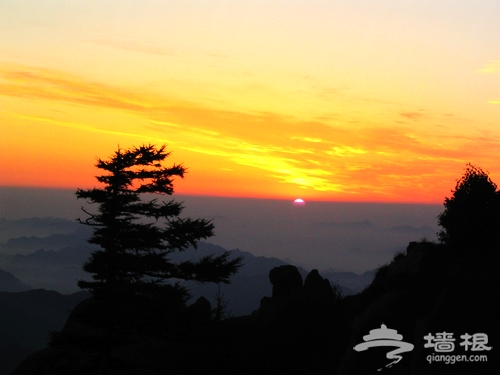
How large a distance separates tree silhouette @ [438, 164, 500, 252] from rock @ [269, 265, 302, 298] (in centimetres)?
1578

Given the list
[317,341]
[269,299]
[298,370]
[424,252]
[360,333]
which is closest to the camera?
[360,333]

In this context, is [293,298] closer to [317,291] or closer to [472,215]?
[317,291]

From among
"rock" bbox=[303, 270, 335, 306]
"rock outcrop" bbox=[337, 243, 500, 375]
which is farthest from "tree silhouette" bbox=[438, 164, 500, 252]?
"rock" bbox=[303, 270, 335, 306]

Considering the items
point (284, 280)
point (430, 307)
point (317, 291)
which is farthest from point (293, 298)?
point (430, 307)

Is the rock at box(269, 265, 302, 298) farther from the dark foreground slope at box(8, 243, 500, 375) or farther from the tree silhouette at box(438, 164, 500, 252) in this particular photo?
the tree silhouette at box(438, 164, 500, 252)

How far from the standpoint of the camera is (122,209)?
37.1m

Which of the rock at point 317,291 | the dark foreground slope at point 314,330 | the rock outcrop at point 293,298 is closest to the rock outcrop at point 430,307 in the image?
the dark foreground slope at point 314,330

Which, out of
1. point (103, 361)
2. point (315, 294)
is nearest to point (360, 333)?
point (315, 294)

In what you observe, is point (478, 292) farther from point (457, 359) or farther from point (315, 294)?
point (315, 294)

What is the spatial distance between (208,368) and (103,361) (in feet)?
23.6

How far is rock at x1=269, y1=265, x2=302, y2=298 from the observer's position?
44.3 m

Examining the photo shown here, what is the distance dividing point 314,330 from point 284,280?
282 inches

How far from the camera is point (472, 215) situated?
29156 mm

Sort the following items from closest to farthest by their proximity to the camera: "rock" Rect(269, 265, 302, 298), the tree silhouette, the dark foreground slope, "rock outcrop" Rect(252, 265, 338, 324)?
1. the dark foreground slope
2. the tree silhouette
3. "rock outcrop" Rect(252, 265, 338, 324)
4. "rock" Rect(269, 265, 302, 298)
